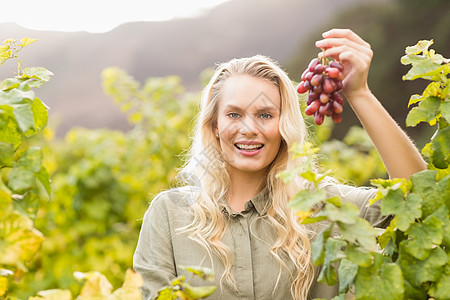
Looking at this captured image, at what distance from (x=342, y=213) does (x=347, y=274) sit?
0.52ft

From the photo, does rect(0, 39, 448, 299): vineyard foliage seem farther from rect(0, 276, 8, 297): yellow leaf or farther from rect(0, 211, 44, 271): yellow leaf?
rect(0, 211, 44, 271): yellow leaf

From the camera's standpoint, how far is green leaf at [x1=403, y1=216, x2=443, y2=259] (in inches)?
37.6

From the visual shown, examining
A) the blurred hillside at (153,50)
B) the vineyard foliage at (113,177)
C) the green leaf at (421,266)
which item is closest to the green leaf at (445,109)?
the green leaf at (421,266)

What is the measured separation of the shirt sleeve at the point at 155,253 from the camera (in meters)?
1.66

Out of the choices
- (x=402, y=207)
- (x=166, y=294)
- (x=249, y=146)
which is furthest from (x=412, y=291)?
(x=249, y=146)

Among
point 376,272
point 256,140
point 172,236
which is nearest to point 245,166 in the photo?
point 256,140

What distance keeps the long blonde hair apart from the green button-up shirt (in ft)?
0.09

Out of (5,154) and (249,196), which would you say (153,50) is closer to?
(249,196)

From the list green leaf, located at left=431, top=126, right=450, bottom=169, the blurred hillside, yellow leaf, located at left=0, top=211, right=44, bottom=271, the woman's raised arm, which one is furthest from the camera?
the blurred hillside

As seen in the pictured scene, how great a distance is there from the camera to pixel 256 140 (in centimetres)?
181

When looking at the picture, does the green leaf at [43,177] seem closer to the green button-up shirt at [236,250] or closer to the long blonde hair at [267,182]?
the green button-up shirt at [236,250]

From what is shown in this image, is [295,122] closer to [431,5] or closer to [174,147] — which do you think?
[174,147]

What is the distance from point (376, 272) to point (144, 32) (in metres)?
5.54

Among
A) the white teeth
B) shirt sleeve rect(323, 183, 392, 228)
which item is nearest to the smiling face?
the white teeth
